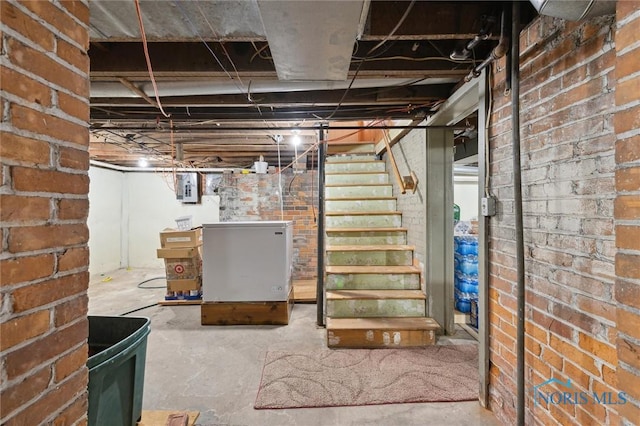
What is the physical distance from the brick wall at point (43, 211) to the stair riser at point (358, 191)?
9.95 feet

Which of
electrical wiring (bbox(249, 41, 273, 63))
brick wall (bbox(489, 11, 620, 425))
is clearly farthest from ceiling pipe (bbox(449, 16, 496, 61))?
electrical wiring (bbox(249, 41, 273, 63))

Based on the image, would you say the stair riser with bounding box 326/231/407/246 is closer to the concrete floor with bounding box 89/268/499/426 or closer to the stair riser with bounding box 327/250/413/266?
the stair riser with bounding box 327/250/413/266

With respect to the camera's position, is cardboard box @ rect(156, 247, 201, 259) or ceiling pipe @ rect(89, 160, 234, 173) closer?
cardboard box @ rect(156, 247, 201, 259)

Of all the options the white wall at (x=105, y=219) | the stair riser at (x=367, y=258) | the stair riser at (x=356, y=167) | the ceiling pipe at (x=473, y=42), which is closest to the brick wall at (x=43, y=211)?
the ceiling pipe at (x=473, y=42)

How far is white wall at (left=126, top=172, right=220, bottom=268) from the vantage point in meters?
6.11

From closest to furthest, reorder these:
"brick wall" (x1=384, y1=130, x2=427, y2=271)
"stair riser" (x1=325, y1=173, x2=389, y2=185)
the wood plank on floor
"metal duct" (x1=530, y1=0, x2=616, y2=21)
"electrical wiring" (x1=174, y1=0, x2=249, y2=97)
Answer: "metal duct" (x1=530, y1=0, x2=616, y2=21), "electrical wiring" (x1=174, y1=0, x2=249, y2=97), the wood plank on floor, "brick wall" (x1=384, y1=130, x2=427, y2=271), "stair riser" (x1=325, y1=173, x2=389, y2=185)

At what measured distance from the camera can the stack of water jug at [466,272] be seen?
123 inches

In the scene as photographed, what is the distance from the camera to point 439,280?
263 cm

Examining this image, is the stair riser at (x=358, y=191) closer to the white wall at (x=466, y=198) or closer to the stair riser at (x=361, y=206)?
the stair riser at (x=361, y=206)

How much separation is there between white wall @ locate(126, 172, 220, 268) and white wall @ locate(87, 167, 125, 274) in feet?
0.65

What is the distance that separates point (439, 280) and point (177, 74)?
262cm

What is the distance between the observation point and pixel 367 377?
6.59ft

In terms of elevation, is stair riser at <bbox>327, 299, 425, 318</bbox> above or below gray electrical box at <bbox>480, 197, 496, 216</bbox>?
below

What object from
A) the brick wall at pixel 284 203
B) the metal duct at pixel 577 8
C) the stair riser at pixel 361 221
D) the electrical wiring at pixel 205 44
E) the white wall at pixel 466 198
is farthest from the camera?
the white wall at pixel 466 198
